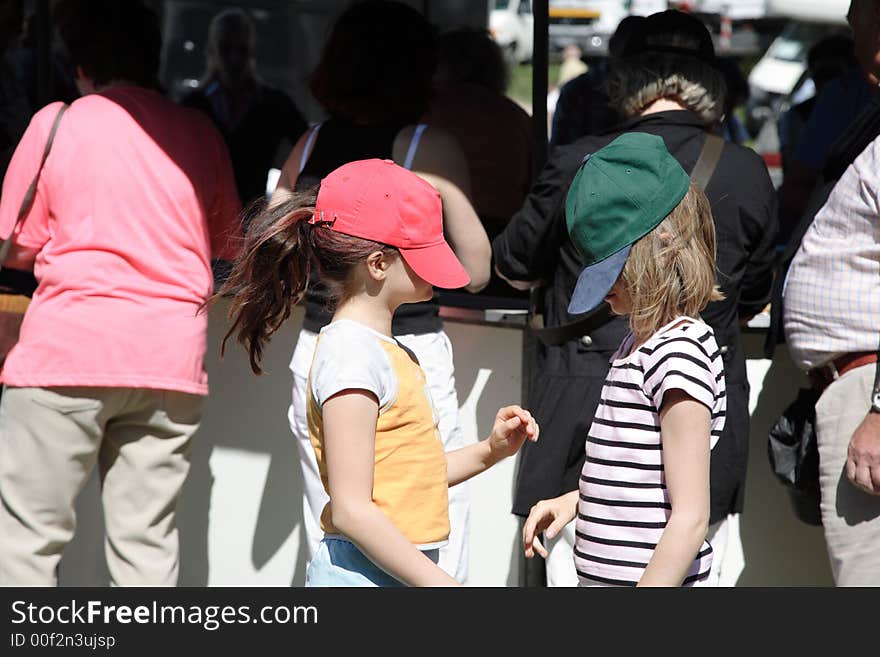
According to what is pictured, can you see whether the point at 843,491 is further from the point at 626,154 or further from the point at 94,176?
the point at 94,176

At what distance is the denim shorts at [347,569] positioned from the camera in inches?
79.0

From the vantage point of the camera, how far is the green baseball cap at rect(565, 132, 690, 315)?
2010mm

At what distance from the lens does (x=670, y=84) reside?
8.70 feet

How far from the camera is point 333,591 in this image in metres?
2.01

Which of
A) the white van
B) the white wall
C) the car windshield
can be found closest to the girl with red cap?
the white wall

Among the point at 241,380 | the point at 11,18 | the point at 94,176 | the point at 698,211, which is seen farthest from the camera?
the point at 11,18

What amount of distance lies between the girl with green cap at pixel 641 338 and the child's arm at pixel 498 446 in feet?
0.43

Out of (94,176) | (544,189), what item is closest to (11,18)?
(94,176)

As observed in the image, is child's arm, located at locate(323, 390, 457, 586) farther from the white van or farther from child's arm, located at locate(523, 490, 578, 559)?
the white van

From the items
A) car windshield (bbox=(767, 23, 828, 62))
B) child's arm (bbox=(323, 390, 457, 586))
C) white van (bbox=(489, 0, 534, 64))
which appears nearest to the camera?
child's arm (bbox=(323, 390, 457, 586))

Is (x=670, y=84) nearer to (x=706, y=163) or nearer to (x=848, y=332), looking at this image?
(x=706, y=163)

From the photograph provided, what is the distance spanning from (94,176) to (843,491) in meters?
1.87

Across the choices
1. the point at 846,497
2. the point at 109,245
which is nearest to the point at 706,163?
the point at 846,497

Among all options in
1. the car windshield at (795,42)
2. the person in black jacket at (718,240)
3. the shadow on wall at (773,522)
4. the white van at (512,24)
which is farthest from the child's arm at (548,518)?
the car windshield at (795,42)
